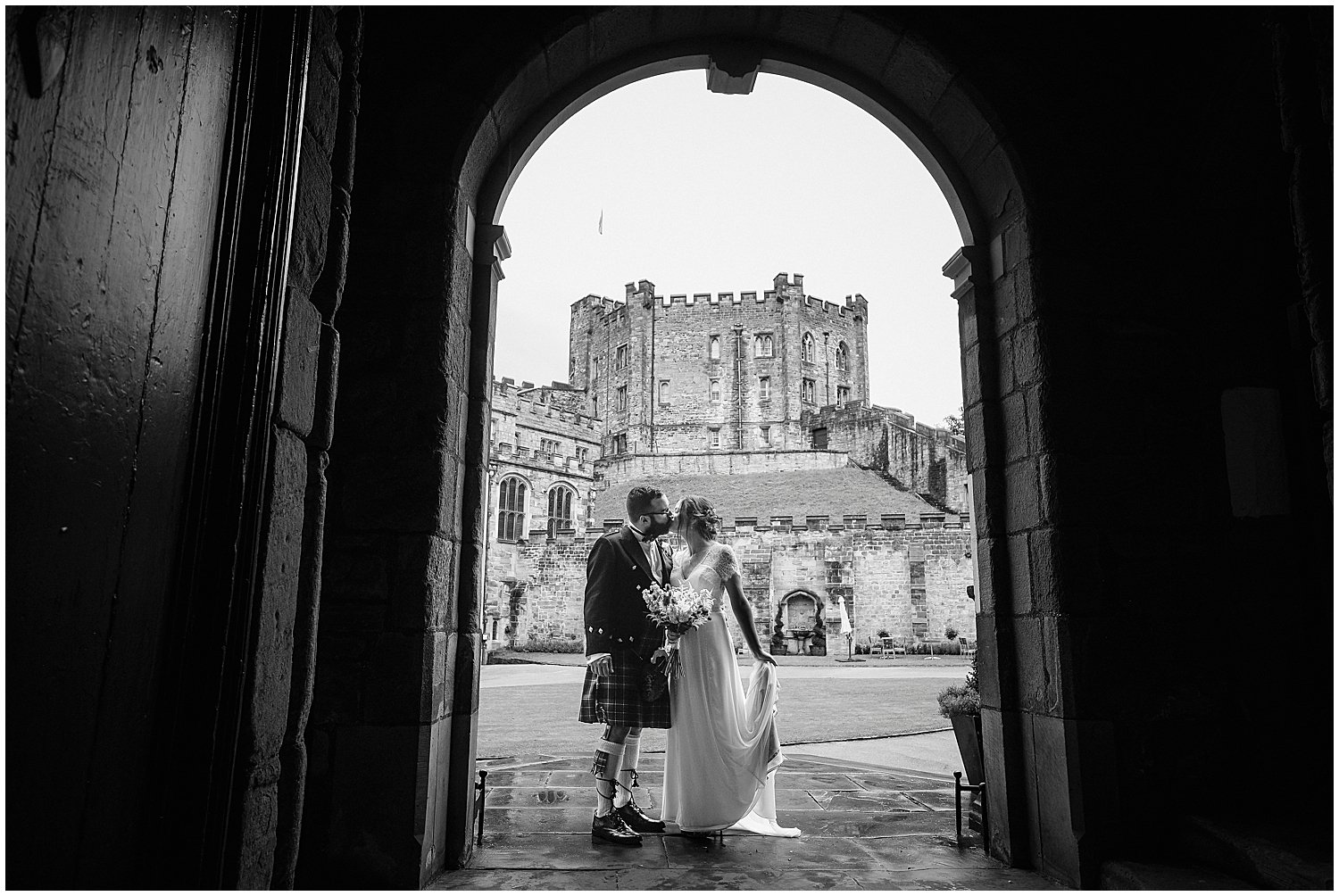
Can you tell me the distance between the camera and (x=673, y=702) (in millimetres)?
3807

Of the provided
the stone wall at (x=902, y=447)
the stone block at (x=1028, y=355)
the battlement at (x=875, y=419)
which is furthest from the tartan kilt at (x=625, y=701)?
the battlement at (x=875, y=419)

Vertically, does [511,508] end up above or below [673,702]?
above

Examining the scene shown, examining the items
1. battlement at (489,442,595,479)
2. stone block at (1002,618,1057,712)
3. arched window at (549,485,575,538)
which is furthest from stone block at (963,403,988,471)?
arched window at (549,485,575,538)

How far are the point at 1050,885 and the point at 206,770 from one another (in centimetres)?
299

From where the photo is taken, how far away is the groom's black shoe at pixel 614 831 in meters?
3.51

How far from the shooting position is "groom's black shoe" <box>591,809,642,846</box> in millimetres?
3509

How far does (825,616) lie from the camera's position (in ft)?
91.2

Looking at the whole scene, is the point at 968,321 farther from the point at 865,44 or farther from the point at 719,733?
the point at 719,733

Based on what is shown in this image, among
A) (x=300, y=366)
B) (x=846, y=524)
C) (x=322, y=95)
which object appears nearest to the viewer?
(x=300, y=366)

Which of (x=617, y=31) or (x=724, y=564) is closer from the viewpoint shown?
(x=617, y=31)

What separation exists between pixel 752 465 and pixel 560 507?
11285mm

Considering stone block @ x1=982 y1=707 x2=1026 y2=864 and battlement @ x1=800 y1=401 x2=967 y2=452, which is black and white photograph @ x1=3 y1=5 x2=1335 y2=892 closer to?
stone block @ x1=982 y1=707 x2=1026 y2=864

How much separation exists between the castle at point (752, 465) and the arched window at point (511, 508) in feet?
0.26

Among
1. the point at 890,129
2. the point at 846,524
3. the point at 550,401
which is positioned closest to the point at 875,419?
the point at 846,524
